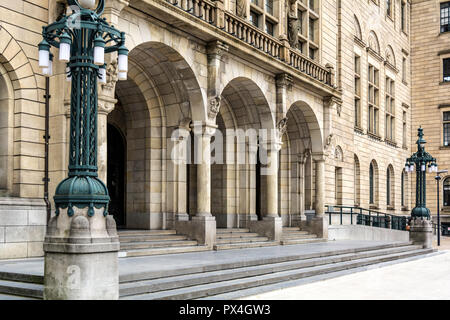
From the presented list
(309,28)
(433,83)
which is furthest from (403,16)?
(309,28)

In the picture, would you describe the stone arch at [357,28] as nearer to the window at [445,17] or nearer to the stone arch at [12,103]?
the window at [445,17]

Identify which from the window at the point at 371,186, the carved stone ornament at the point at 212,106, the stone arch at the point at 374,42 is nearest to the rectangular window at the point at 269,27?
the carved stone ornament at the point at 212,106

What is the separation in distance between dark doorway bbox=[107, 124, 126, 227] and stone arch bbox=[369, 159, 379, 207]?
19750 mm

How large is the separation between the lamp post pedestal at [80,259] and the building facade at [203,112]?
13.5 feet

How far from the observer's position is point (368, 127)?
33.2 meters

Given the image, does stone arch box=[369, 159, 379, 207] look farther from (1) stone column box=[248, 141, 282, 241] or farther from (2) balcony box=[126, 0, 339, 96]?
(1) stone column box=[248, 141, 282, 241]

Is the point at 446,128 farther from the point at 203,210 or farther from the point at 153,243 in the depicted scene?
the point at 153,243

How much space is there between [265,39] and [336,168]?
1045 centimetres

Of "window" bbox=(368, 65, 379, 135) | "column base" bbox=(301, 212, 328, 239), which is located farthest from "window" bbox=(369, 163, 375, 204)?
"column base" bbox=(301, 212, 328, 239)

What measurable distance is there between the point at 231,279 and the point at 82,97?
16.6ft

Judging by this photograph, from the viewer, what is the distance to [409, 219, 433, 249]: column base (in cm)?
2412

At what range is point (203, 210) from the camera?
643 inches

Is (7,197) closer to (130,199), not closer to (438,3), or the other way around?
(130,199)
